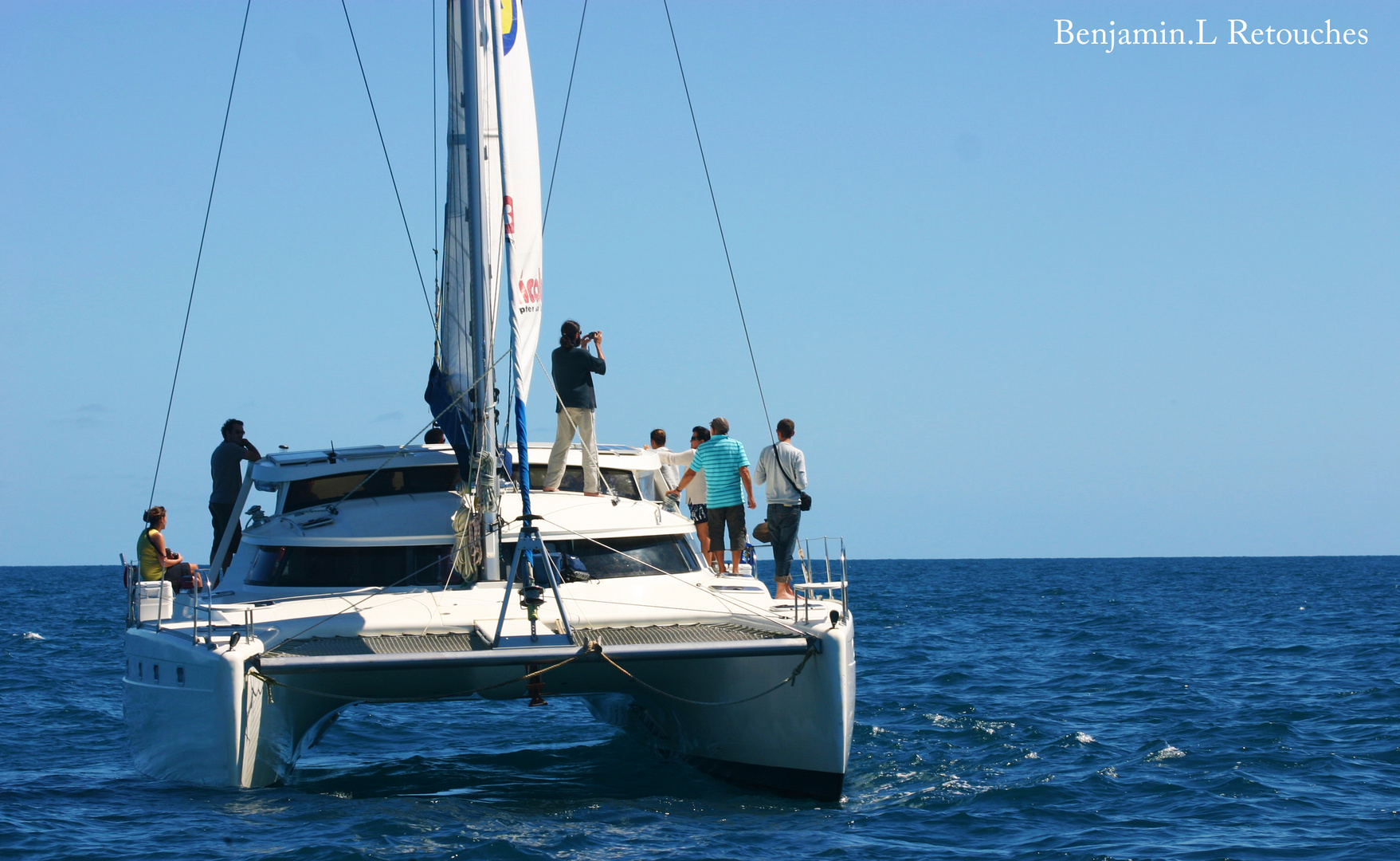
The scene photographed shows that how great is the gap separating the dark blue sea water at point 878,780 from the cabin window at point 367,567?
1368 millimetres

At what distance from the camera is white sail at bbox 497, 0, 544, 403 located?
8992 millimetres

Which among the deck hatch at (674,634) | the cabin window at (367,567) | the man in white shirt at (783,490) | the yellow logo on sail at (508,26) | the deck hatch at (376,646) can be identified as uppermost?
the yellow logo on sail at (508,26)

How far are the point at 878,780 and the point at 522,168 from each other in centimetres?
483

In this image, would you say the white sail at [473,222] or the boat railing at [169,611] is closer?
the boat railing at [169,611]

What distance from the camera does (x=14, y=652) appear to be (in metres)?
20.4

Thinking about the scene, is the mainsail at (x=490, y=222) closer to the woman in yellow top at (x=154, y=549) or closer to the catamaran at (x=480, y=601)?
the catamaran at (x=480, y=601)

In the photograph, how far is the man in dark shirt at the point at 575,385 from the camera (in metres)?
9.94

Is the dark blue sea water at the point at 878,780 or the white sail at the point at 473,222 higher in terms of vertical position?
the white sail at the point at 473,222

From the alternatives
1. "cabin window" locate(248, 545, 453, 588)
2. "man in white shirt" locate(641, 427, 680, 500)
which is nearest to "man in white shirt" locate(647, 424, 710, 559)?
"man in white shirt" locate(641, 427, 680, 500)

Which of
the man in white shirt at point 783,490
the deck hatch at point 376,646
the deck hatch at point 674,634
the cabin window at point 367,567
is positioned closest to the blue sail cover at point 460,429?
the cabin window at point 367,567

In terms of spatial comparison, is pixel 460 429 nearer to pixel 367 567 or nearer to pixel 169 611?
pixel 367 567

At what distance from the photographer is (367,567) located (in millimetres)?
9156

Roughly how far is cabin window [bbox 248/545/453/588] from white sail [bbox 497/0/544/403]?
60.4 inches

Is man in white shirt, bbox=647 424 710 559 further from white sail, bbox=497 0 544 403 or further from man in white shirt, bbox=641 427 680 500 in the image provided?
white sail, bbox=497 0 544 403
